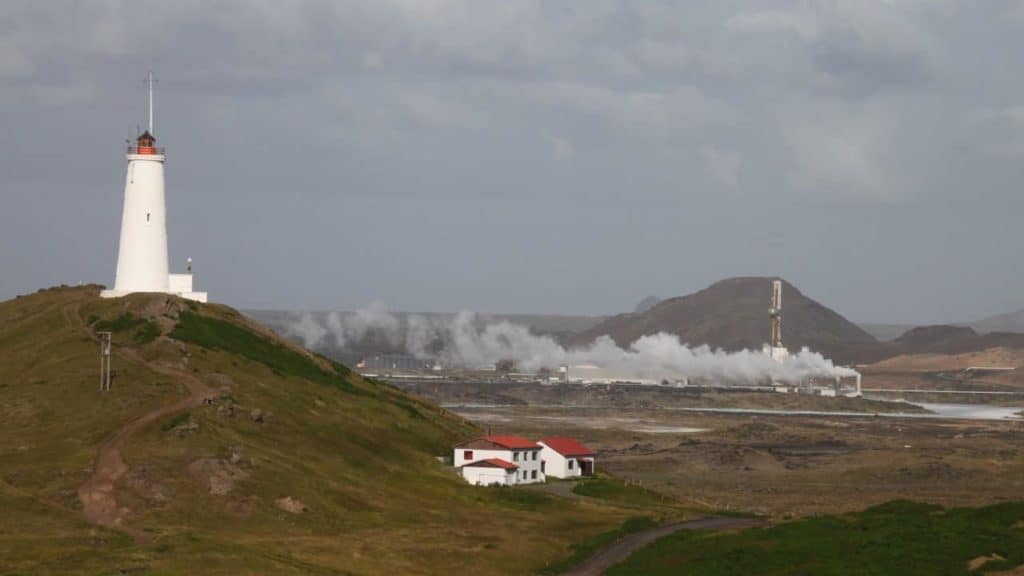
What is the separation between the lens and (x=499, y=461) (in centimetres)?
11562

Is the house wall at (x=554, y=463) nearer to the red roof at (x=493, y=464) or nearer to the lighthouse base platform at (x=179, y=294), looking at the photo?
the red roof at (x=493, y=464)

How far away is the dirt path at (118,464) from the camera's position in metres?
87.5

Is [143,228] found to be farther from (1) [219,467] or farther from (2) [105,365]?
(1) [219,467]

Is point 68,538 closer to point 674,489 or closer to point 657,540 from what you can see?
point 657,540

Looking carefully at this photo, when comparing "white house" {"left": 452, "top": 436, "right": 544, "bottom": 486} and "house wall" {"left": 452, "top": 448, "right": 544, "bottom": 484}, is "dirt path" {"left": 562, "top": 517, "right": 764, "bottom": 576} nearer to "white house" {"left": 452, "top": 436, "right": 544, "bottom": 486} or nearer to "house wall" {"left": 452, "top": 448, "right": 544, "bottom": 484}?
"white house" {"left": 452, "top": 436, "right": 544, "bottom": 486}

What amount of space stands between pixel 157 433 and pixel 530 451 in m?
28.5

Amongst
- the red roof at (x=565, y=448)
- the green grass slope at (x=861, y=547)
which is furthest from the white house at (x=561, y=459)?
the green grass slope at (x=861, y=547)

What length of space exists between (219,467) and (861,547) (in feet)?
119

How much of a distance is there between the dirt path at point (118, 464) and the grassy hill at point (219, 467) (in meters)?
0.14

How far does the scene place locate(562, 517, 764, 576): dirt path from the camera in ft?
280

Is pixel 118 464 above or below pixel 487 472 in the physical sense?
above

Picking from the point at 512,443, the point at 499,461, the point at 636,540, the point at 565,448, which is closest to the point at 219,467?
the point at 636,540

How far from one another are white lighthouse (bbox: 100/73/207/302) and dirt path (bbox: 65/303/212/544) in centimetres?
1323

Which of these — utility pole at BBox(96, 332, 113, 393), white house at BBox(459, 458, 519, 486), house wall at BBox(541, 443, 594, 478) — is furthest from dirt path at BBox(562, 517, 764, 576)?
utility pole at BBox(96, 332, 113, 393)
